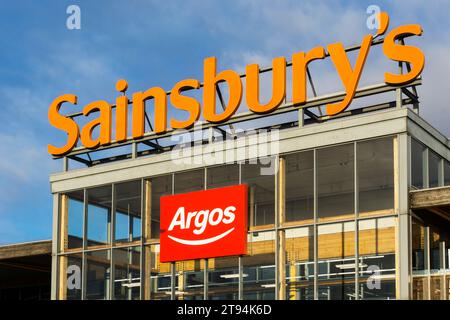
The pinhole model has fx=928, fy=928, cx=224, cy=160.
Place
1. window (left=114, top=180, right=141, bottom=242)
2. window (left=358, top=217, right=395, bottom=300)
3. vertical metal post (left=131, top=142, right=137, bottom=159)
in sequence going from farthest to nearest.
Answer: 1. vertical metal post (left=131, top=142, right=137, bottom=159)
2. window (left=114, top=180, right=141, bottom=242)
3. window (left=358, top=217, right=395, bottom=300)

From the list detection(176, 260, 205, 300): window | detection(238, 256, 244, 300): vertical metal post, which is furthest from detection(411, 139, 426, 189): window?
detection(176, 260, 205, 300): window

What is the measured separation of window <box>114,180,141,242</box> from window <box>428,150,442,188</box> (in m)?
10.9

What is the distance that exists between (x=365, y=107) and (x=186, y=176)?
709cm

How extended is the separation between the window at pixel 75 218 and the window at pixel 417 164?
44.4 feet

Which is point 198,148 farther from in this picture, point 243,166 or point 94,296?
point 94,296

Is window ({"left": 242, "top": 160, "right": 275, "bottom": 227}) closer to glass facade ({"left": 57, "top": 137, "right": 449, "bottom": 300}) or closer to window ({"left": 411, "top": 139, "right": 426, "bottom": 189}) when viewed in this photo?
glass facade ({"left": 57, "top": 137, "right": 449, "bottom": 300})

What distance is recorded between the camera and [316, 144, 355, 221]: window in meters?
30.6

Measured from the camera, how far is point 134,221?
35062 millimetres

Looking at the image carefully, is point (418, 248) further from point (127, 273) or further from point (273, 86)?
point (127, 273)

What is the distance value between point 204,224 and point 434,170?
8291mm

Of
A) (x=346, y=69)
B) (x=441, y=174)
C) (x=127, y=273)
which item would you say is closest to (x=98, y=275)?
(x=127, y=273)

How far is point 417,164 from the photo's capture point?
30562 mm

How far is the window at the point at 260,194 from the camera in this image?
3212cm
